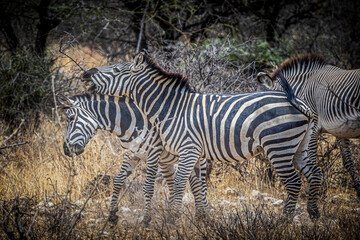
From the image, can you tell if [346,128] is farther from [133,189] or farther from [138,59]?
[133,189]

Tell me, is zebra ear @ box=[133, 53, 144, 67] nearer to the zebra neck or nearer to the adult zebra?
the adult zebra

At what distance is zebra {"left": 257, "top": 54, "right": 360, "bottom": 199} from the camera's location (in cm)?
569

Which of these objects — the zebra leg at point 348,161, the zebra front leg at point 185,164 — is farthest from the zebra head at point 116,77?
the zebra leg at point 348,161

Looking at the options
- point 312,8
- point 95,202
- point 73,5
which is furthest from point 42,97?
point 312,8

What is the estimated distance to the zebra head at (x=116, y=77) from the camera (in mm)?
5164

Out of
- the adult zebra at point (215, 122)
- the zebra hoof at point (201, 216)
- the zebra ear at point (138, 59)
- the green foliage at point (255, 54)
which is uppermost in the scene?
the zebra ear at point (138, 59)

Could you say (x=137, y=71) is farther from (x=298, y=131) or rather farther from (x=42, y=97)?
(x=42, y=97)

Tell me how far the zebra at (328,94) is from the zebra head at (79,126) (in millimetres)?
2459

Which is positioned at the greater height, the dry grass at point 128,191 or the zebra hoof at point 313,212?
the zebra hoof at point 313,212

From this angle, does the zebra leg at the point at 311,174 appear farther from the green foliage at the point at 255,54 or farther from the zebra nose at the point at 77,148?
the green foliage at the point at 255,54

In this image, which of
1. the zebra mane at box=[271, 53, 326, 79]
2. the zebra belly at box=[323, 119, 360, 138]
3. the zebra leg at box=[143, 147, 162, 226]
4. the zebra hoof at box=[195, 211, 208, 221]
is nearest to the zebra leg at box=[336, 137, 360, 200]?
the zebra belly at box=[323, 119, 360, 138]

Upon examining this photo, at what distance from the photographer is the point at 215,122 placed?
4.88 metres

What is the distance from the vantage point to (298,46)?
Result: 442 inches

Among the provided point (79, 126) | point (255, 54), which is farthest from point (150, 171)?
point (255, 54)
